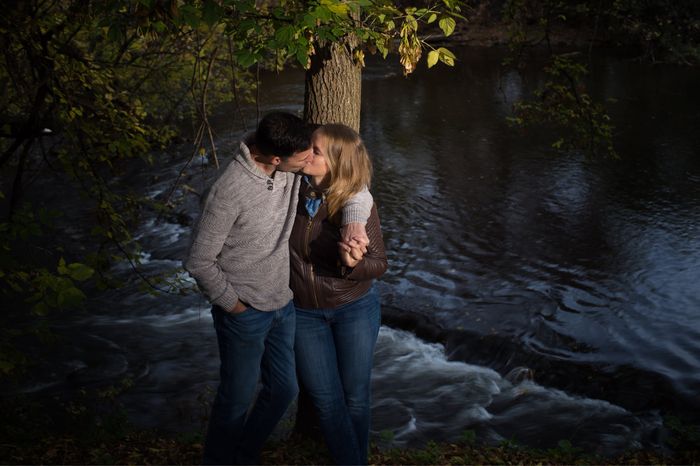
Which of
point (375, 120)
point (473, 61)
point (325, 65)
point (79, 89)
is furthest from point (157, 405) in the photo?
point (473, 61)

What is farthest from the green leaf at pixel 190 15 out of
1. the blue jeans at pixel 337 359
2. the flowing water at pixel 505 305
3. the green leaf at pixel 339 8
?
the flowing water at pixel 505 305

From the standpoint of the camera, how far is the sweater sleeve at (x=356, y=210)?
3.74 meters

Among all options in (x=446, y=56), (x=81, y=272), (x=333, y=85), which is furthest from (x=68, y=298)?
(x=446, y=56)

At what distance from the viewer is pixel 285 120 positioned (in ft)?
11.8

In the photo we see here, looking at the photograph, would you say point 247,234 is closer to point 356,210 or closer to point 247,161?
point 247,161

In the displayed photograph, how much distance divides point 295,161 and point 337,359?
1.08 metres

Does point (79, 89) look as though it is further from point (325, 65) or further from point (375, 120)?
point (375, 120)

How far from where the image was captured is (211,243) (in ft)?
11.9

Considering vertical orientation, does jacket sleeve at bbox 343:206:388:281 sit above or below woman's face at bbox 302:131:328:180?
below

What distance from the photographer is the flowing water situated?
7738 millimetres

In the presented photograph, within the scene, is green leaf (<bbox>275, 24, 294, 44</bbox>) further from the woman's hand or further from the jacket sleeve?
the woman's hand

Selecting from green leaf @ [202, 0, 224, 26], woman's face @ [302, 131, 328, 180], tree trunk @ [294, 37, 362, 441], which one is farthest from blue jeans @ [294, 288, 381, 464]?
green leaf @ [202, 0, 224, 26]

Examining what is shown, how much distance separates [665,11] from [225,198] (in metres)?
16.0

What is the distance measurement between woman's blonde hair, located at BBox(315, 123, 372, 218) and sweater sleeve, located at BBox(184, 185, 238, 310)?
49cm
